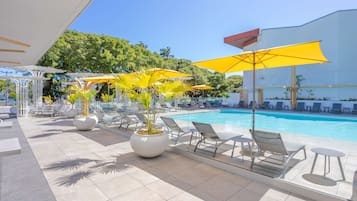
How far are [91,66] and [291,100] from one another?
2059cm

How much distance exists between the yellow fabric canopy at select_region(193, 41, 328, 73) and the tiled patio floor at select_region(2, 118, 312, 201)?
2445 millimetres

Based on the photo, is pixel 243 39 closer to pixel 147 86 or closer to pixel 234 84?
pixel 234 84

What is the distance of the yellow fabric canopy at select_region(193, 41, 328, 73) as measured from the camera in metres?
3.25

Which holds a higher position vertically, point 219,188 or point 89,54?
point 89,54

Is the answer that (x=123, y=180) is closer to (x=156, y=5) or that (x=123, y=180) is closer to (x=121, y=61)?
→ (x=156, y=5)

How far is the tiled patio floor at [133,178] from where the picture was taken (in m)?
2.80

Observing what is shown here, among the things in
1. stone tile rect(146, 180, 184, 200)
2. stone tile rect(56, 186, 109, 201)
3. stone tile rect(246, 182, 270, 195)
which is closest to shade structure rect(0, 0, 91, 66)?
stone tile rect(56, 186, 109, 201)

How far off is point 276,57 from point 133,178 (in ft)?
12.9

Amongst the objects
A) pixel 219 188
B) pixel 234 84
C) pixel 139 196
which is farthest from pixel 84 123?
pixel 234 84

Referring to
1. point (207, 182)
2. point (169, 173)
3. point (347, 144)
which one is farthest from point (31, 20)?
point (347, 144)

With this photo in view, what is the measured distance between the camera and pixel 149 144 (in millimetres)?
4082

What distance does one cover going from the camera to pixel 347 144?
5.30 meters

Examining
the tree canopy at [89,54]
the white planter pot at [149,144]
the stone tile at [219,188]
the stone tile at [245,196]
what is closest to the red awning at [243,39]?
the tree canopy at [89,54]

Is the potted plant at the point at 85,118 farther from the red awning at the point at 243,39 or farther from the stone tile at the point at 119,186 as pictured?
the red awning at the point at 243,39
